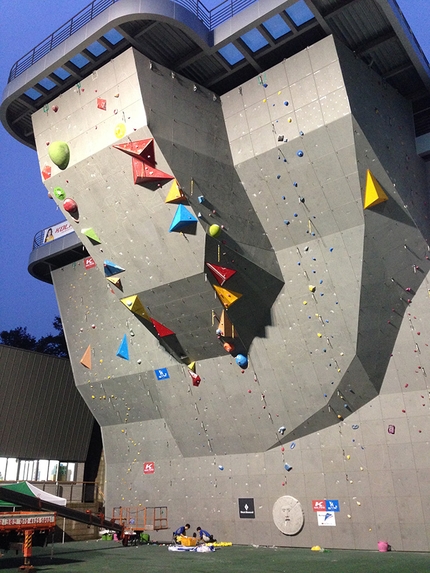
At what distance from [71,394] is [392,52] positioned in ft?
51.5

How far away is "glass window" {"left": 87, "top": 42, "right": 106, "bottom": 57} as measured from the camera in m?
11.1

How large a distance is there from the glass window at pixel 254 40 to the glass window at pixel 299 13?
0.77 m

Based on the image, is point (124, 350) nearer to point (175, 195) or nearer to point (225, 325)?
point (225, 325)

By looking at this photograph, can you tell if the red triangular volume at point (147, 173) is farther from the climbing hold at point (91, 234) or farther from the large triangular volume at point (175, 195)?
the climbing hold at point (91, 234)

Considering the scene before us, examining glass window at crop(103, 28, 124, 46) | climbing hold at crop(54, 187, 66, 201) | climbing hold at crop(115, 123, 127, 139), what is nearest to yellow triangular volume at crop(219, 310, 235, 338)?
climbing hold at crop(115, 123, 127, 139)

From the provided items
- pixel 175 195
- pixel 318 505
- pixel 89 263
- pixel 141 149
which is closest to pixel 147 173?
pixel 141 149

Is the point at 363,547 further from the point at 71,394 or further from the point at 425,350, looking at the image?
the point at 71,394

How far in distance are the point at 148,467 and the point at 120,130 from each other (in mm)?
9823

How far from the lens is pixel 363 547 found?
37.5 ft

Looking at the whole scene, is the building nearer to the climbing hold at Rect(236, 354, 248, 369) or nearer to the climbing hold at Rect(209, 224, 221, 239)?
the climbing hold at Rect(209, 224, 221, 239)

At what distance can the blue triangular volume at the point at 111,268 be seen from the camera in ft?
41.5

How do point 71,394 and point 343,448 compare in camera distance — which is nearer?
point 343,448

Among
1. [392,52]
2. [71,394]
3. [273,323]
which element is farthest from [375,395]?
[71,394]

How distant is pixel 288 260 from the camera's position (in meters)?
12.4
